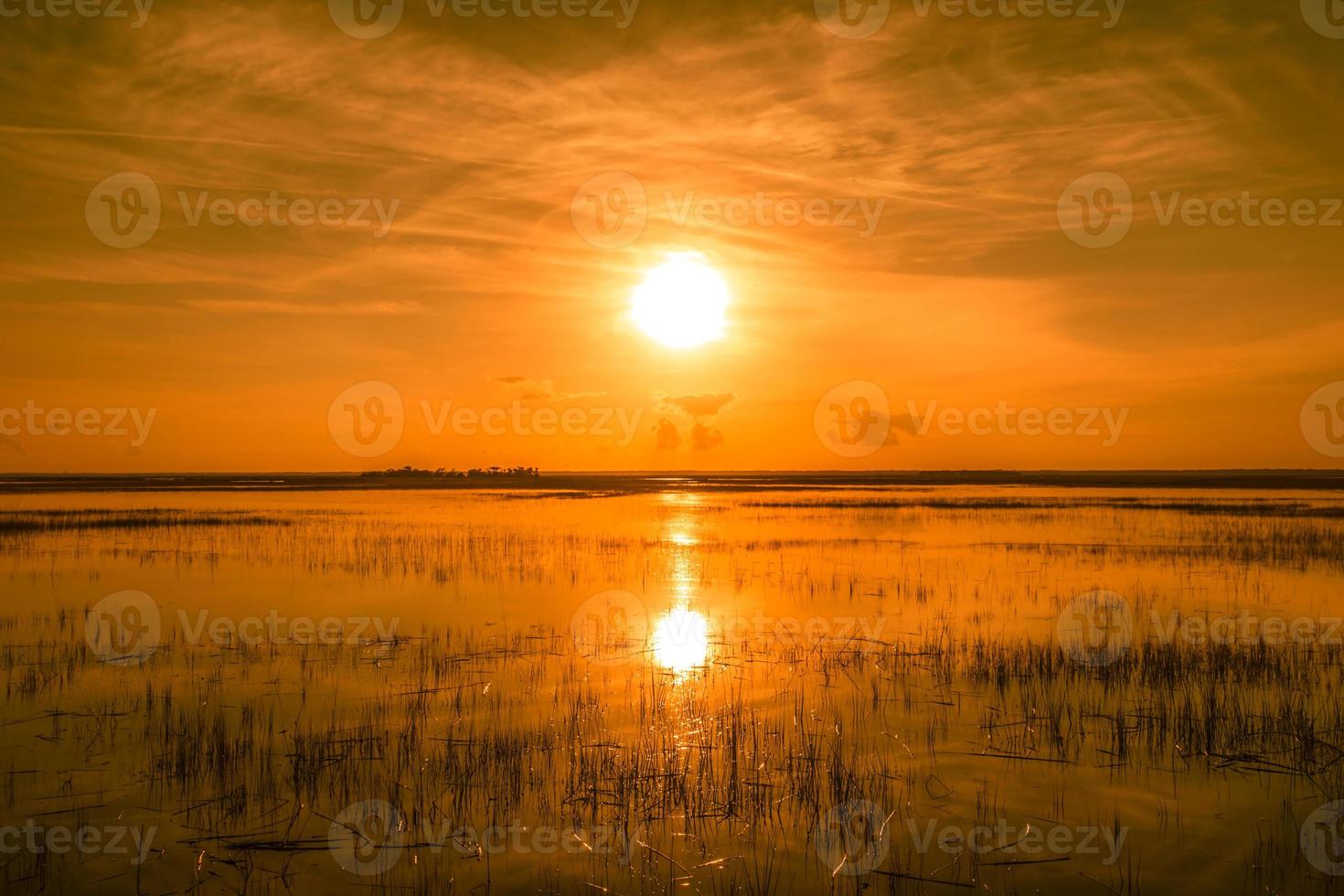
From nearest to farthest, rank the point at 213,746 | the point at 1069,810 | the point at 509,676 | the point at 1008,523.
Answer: the point at 1069,810, the point at 213,746, the point at 509,676, the point at 1008,523

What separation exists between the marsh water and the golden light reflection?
0.32 ft

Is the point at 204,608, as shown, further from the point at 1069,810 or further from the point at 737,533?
the point at 737,533

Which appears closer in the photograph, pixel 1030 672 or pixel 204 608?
pixel 1030 672

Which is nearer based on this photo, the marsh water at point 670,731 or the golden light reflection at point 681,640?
the marsh water at point 670,731

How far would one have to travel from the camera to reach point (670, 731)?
10195mm

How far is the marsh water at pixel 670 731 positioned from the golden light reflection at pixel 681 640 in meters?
0.10

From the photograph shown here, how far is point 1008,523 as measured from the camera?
40000mm

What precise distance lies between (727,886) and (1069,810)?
344cm

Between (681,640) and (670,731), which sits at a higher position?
(681,640)

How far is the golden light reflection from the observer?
13.6m

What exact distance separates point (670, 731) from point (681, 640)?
4.96 metres

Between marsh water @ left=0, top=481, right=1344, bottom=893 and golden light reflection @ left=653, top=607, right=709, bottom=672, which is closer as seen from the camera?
marsh water @ left=0, top=481, right=1344, bottom=893

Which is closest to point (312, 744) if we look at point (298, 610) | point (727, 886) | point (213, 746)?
point (213, 746)

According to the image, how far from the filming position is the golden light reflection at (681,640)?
1358cm
